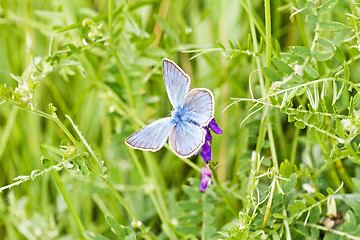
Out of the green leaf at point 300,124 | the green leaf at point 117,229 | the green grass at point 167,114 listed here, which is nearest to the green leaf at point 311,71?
the green grass at point 167,114

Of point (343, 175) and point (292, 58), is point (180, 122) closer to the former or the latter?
point (292, 58)

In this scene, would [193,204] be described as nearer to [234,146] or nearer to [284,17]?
[234,146]

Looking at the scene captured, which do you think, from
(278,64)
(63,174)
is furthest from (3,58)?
(278,64)

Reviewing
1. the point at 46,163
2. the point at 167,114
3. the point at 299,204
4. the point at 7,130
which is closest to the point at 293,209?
the point at 299,204

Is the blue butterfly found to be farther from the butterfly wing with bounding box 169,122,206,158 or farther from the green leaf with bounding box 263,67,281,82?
the green leaf with bounding box 263,67,281,82

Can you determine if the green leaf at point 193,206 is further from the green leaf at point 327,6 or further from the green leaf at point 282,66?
the green leaf at point 327,6

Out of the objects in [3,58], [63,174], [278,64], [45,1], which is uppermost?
[45,1]
